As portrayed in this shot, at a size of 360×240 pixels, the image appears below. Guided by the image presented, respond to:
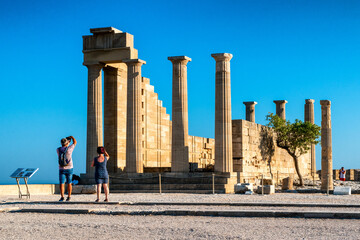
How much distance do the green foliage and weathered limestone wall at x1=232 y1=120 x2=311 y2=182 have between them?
3.25ft

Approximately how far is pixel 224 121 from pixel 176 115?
2.86 metres

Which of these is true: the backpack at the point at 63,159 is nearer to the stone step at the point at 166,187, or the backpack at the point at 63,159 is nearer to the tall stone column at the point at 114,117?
the stone step at the point at 166,187

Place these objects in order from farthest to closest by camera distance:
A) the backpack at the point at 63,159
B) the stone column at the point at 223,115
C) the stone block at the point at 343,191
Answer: the stone column at the point at 223,115 → the stone block at the point at 343,191 → the backpack at the point at 63,159

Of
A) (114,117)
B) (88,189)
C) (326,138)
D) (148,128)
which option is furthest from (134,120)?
(326,138)

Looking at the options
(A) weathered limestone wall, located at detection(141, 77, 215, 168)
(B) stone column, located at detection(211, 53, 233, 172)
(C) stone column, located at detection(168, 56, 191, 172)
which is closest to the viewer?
(B) stone column, located at detection(211, 53, 233, 172)

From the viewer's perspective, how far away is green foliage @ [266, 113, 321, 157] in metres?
45.6

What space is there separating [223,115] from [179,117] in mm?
2591

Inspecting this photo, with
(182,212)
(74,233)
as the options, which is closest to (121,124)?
(182,212)

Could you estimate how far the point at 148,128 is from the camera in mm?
40031

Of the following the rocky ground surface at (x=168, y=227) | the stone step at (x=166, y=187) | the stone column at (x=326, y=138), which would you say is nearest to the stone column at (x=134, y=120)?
the stone step at (x=166, y=187)

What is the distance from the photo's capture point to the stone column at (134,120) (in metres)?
34.8

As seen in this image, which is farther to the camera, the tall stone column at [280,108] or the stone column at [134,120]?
the tall stone column at [280,108]

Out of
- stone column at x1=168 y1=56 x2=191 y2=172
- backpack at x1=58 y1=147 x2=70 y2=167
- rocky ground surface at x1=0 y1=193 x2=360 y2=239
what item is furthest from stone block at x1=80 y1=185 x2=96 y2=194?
rocky ground surface at x1=0 y1=193 x2=360 y2=239

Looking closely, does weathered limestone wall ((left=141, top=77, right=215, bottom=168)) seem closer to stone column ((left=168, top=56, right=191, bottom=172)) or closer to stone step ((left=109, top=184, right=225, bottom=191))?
stone column ((left=168, top=56, right=191, bottom=172))
